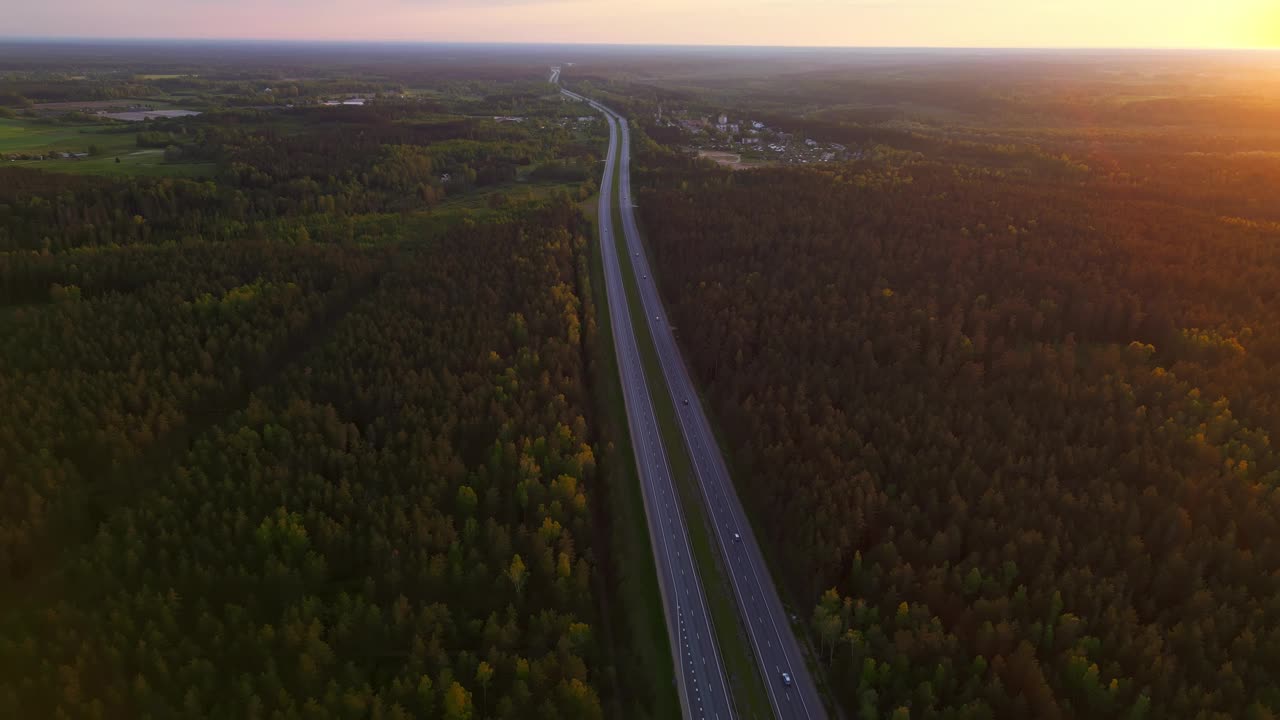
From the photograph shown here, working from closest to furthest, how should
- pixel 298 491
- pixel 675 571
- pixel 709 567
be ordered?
pixel 298 491 → pixel 675 571 → pixel 709 567

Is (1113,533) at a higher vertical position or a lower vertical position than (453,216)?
lower

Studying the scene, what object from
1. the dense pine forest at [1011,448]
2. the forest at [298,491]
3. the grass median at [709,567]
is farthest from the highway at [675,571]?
Answer: the dense pine forest at [1011,448]

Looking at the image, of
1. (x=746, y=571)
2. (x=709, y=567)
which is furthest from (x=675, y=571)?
(x=746, y=571)

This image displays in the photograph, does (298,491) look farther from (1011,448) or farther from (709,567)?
(1011,448)

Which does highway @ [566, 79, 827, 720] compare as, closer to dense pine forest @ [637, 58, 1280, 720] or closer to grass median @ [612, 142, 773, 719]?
grass median @ [612, 142, 773, 719]

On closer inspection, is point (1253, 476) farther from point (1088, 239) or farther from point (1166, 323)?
point (1088, 239)

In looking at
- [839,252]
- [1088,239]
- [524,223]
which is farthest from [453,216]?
[1088,239]

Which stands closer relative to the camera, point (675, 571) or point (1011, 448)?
point (675, 571)

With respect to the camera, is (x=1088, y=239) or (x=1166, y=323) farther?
(x=1088, y=239)
